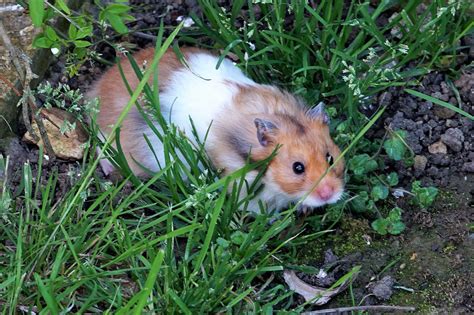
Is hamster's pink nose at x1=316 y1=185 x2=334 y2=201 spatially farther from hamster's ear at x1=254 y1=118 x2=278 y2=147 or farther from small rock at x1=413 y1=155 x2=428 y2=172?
small rock at x1=413 y1=155 x2=428 y2=172

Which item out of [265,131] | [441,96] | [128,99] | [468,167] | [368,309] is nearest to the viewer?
[368,309]

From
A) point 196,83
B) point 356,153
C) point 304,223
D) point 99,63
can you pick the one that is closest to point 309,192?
point 304,223

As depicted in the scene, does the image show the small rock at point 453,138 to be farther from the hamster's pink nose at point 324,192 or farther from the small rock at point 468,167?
the hamster's pink nose at point 324,192

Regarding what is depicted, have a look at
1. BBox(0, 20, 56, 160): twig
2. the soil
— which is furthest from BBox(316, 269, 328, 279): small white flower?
BBox(0, 20, 56, 160): twig

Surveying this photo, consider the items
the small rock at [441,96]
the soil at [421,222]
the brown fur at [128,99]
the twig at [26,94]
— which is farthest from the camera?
the small rock at [441,96]

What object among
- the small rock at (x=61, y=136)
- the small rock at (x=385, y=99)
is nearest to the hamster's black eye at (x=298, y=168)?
the small rock at (x=385, y=99)

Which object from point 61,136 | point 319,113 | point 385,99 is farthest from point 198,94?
point 385,99

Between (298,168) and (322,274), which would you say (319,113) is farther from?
(322,274)
